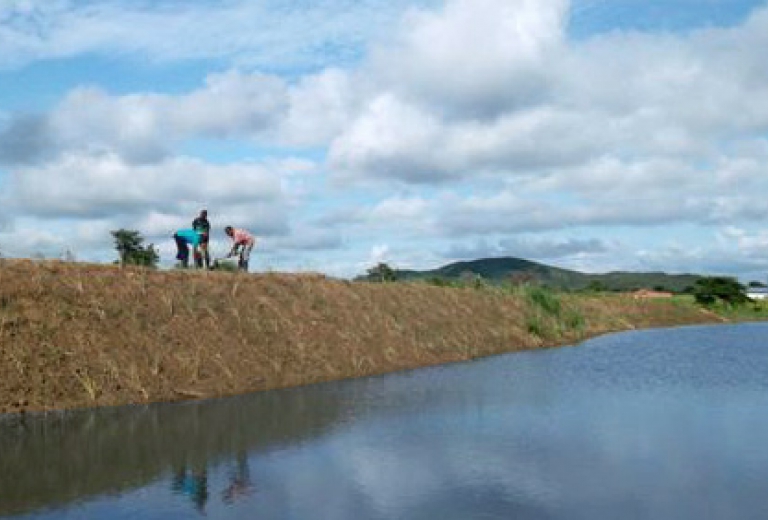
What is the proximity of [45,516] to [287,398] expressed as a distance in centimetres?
1235

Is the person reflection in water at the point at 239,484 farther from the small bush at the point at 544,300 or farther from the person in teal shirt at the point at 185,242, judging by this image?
the small bush at the point at 544,300

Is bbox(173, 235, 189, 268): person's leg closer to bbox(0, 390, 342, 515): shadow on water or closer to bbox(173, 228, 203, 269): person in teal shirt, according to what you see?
bbox(173, 228, 203, 269): person in teal shirt

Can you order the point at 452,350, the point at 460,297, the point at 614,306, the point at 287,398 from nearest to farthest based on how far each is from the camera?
the point at 287,398 → the point at 452,350 → the point at 460,297 → the point at 614,306

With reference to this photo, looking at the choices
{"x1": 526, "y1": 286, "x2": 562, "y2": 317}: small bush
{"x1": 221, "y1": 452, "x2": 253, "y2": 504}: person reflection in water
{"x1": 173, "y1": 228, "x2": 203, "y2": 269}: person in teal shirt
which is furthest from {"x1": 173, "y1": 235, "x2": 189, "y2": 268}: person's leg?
{"x1": 526, "y1": 286, "x2": 562, "y2": 317}: small bush

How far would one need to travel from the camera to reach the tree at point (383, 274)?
4483cm

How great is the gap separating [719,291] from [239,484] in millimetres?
81054

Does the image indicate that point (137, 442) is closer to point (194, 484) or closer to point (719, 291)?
point (194, 484)

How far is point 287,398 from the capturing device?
2403cm

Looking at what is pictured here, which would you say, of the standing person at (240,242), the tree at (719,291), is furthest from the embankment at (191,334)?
the tree at (719,291)

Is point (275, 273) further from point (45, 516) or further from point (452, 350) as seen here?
point (45, 516)

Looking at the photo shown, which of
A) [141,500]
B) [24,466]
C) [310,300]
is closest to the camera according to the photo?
[141,500]

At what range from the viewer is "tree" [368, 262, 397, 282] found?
147ft

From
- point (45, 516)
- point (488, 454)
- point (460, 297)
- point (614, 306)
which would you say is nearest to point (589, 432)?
point (488, 454)

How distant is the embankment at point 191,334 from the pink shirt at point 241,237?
63.6 inches
